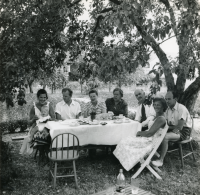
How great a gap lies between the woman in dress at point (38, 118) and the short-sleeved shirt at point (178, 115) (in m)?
2.57

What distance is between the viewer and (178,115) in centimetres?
507

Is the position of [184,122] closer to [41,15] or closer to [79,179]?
[79,179]

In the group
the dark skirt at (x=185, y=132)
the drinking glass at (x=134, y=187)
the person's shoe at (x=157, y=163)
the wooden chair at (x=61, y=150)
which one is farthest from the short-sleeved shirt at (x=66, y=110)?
the drinking glass at (x=134, y=187)

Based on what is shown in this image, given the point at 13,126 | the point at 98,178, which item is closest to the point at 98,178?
the point at 98,178

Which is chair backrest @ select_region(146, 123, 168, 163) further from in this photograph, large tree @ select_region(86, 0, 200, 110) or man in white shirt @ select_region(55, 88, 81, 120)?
man in white shirt @ select_region(55, 88, 81, 120)

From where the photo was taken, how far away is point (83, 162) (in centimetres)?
497

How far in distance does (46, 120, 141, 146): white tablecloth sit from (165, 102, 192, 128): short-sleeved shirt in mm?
878

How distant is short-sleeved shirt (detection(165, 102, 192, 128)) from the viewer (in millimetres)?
4940

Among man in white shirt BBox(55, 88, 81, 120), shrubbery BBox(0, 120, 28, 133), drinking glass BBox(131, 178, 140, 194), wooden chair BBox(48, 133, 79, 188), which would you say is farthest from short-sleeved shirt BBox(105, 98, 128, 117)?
shrubbery BBox(0, 120, 28, 133)

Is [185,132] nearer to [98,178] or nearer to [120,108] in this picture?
[120,108]

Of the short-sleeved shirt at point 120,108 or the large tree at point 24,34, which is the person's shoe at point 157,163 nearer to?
the short-sleeved shirt at point 120,108

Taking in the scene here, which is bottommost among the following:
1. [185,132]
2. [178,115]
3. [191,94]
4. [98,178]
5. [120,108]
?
[98,178]

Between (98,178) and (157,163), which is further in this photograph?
(157,163)

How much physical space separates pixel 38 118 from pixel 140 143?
2.18 meters
